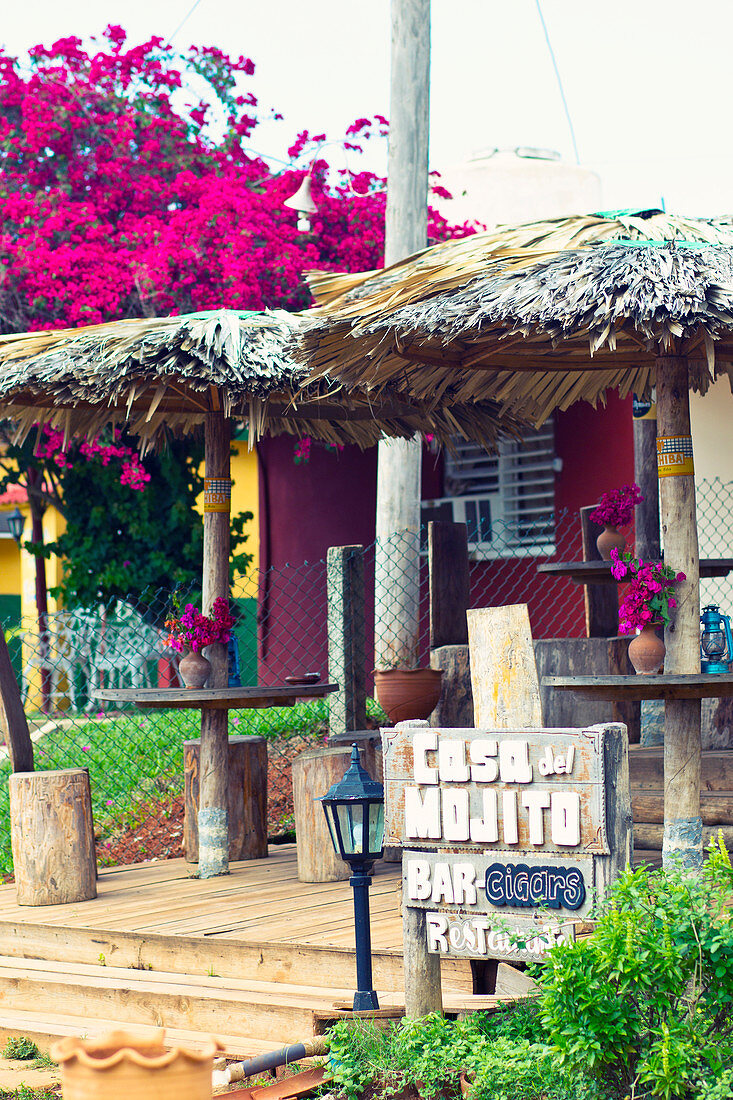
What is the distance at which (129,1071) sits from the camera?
2516mm

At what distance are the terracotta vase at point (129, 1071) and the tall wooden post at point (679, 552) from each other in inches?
107

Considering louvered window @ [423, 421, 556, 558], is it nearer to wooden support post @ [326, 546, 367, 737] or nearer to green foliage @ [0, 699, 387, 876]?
green foliage @ [0, 699, 387, 876]

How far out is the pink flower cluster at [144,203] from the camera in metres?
11.0

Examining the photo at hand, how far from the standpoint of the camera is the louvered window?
12.0 meters

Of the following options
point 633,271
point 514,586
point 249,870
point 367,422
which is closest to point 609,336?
point 633,271

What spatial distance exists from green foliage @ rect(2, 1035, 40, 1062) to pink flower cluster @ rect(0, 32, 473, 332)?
7414 millimetres

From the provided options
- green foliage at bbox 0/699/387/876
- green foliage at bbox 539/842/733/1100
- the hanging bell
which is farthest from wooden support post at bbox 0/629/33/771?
the hanging bell

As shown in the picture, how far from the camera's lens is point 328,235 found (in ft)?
39.0

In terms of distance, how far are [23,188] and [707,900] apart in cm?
1055

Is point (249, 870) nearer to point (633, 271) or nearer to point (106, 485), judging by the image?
point (633, 271)

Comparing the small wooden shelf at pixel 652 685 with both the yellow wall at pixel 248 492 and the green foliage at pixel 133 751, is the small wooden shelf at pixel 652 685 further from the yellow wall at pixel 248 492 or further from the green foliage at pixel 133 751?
the yellow wall at pixel 248 492

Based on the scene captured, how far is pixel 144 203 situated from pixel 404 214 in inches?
185

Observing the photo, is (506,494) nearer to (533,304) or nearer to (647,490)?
(647,490)

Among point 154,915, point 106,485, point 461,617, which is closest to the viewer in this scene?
point 154,915
